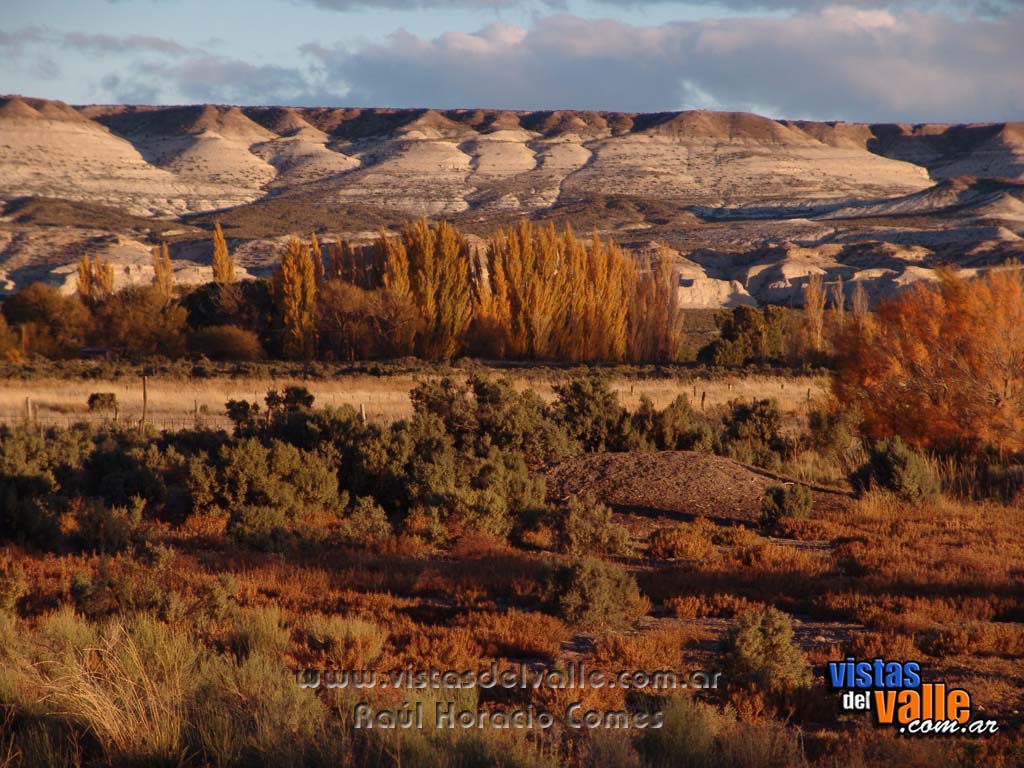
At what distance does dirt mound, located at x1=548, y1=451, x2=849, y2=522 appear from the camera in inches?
526

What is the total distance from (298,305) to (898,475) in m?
39.5

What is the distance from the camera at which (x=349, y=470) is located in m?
14.2

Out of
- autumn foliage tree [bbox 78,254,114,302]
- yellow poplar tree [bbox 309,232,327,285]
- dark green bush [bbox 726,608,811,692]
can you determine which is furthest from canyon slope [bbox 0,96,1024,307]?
dark green bush [bbox 726,608,811,692]

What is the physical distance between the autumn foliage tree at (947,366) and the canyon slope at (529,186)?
57.1m

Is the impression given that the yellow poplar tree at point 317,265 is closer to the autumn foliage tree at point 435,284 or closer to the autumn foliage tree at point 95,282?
the autumn foliage tree at point 435,284

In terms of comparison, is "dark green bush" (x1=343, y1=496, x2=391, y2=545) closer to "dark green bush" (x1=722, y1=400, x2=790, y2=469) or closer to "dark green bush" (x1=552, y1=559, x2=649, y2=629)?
"dark green bush" (x1=552, y1=559, x2=649, y2=629)

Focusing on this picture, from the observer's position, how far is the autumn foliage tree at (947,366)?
16562 mm

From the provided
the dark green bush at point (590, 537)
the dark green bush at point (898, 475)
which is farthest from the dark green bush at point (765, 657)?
the dark green bush at point (898, 475)

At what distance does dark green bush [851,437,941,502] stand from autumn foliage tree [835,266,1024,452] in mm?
2934

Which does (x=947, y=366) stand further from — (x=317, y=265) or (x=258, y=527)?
(x=317, y=265)

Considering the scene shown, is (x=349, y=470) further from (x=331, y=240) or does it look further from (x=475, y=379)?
(x=331, y=240)

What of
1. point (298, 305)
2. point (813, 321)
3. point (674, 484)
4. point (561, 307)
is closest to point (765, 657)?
point (674, 484)

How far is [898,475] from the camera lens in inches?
534

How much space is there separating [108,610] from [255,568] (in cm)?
201
